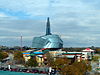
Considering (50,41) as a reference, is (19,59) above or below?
below

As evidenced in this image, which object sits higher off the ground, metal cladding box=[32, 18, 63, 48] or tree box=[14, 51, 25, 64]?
metal cladding box=[32, 18, 63, 48]

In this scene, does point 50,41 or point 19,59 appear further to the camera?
point 50,41

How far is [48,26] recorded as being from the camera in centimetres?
6481

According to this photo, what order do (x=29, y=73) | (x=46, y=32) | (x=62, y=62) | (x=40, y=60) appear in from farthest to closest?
(x=46, y=32)
(x=40, y=60)
(x=62, y=62)
(x=29, y=73)

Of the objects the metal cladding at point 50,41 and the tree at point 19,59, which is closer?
the tree at point 19,59

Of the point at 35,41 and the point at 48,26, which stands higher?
the point at 48,26

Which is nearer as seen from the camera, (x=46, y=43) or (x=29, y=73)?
(x=29, y=73)

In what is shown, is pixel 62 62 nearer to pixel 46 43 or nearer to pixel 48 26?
pixel 46 43

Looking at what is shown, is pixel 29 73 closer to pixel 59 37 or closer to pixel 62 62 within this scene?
pixel 62 62

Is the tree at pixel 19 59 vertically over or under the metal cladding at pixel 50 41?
under

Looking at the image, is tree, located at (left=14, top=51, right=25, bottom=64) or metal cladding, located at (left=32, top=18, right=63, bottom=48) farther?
metal cladding, located at (left=32, top=18, right=63, bottom=48)

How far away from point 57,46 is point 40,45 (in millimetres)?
4350

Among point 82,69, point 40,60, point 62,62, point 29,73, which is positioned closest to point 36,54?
point 40,60

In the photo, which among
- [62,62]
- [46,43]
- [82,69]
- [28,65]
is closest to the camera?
[82,69]
